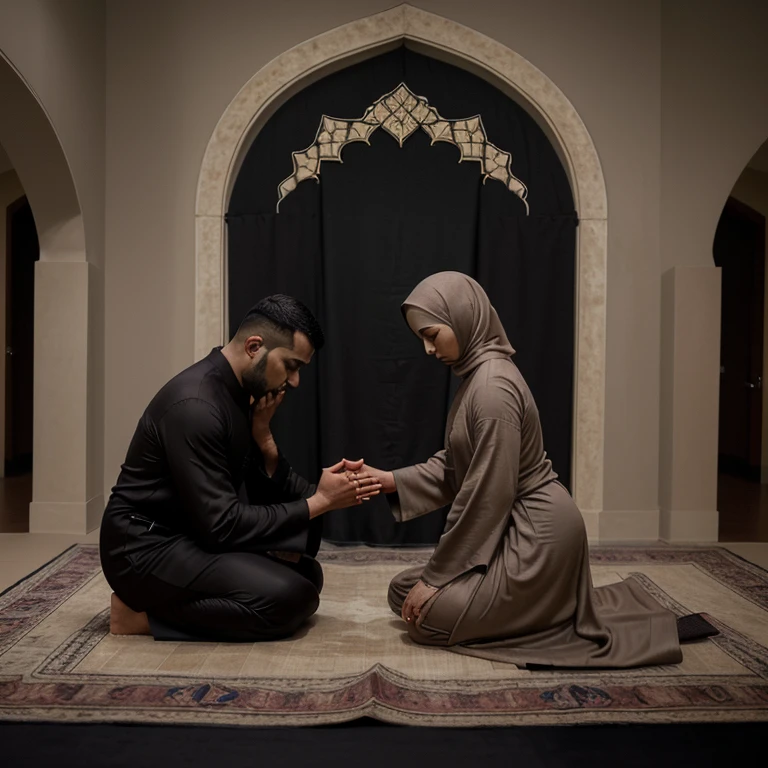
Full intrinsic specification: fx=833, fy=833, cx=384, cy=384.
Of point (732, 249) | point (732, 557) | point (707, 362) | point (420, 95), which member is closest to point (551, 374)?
point (707, 362)

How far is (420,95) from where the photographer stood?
4.82 metres

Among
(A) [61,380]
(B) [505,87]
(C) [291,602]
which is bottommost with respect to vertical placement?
(C) [291,602]

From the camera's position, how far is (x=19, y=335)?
293 inches

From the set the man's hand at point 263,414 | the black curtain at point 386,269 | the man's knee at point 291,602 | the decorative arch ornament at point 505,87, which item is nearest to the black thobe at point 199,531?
the man's knee at point 291,602

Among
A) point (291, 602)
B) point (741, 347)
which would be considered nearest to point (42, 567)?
point (291, 602)

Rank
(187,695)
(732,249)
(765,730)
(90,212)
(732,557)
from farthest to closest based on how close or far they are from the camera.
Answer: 1. (732,249)
2. (90,212)
3. (732,557)
4. (187,695)
5. (765,730)

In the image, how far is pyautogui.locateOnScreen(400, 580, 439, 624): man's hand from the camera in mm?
2734

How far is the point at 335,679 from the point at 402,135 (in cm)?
324

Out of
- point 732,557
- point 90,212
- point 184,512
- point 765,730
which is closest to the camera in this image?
point 765,730

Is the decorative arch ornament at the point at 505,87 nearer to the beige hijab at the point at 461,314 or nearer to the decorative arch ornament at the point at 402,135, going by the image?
the decorative arch ornament at the point at 402,135

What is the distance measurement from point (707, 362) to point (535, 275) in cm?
108

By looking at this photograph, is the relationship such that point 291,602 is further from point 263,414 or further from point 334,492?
point 263,414

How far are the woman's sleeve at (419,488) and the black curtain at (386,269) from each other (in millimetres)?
1690

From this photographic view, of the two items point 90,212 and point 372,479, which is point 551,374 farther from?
point 90,212
